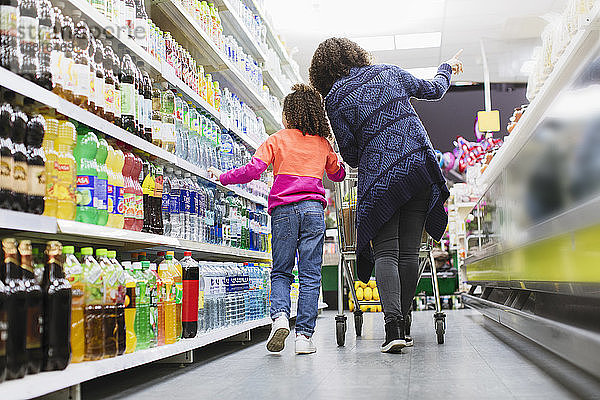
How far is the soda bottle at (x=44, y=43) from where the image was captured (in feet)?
6.33

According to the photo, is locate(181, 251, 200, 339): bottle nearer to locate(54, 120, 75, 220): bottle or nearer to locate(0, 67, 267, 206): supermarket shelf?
locate(0, 67, 267, 206): supermarket shelf

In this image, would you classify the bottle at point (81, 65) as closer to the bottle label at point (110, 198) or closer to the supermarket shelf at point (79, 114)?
the supermarket shelf at point (79, 114)

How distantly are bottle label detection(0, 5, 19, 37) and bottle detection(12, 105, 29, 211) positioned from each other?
0.22m

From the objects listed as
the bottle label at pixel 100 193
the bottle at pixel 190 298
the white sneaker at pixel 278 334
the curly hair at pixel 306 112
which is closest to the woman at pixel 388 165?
the curly hair at pixel 306 112

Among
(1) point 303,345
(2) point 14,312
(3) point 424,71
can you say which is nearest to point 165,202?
(1) point 303,345

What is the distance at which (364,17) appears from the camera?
8648 mm

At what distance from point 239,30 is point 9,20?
314 cm

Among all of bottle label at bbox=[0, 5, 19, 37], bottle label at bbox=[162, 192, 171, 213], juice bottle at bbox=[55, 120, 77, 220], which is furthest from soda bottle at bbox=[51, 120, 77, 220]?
bottle label at bbox=[162, 192, 171, 213]

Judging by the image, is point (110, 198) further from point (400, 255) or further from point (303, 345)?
point (400, 255)

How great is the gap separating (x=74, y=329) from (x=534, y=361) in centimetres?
187

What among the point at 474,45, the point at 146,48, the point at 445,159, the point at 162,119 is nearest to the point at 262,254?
the point at 162,119

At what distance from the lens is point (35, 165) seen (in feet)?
6.08

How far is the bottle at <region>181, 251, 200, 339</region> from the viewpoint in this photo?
2.92 metres

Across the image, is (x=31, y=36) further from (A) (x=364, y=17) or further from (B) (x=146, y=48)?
(A) (x=364, y=17)
